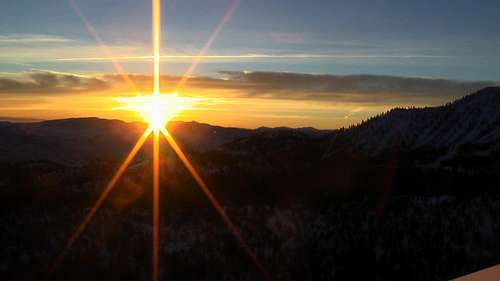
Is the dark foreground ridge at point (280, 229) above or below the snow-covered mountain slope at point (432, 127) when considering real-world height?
below

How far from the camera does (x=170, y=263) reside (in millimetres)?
20641

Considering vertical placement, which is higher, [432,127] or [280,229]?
[432,127]

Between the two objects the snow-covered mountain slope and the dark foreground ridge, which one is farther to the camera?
the snow-covered mountain slope

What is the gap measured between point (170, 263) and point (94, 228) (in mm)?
4647

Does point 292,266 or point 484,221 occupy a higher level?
point 484,221

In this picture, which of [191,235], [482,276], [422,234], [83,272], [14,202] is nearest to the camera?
[482,276]

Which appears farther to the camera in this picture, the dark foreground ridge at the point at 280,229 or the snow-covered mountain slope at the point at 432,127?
the snow-covered mountain slope at the point at 432,127

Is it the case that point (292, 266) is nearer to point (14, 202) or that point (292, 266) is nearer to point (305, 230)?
point (305, 230)

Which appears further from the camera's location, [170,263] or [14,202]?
[14,202]

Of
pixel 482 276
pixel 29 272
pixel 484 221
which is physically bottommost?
pixel 29 272

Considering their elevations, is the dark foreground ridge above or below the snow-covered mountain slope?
below

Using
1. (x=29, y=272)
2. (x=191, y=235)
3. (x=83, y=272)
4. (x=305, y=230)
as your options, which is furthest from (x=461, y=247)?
(x=29, y=272)

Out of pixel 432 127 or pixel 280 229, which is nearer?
pixel 280 229

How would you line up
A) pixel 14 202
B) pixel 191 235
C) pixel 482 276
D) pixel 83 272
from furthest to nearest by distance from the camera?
pixel 14 202, pixel 191 235, pixel 83 272, pixel 482 276
